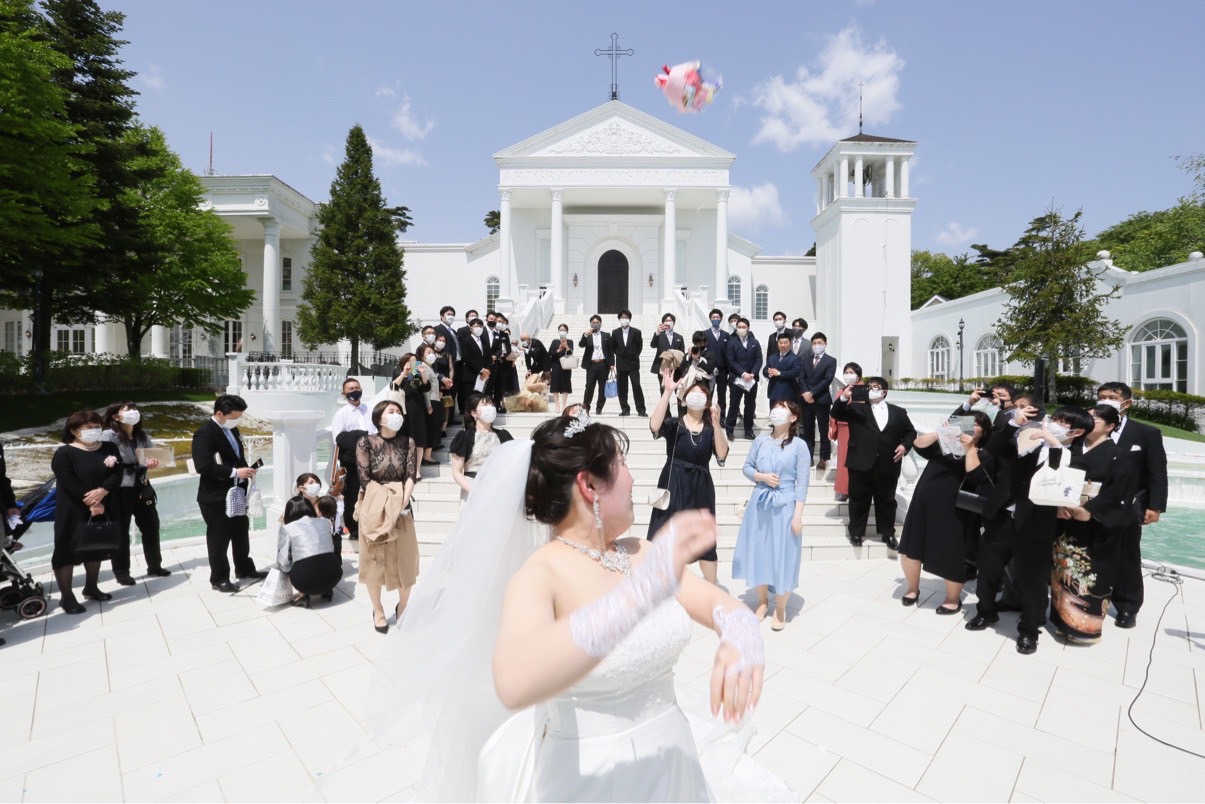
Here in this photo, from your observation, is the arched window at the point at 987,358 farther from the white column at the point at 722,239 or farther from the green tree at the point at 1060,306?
the white column at the point at 722,239

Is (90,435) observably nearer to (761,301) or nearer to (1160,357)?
(1160,357)

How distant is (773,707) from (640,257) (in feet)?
99.3

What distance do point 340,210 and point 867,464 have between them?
1328 inches

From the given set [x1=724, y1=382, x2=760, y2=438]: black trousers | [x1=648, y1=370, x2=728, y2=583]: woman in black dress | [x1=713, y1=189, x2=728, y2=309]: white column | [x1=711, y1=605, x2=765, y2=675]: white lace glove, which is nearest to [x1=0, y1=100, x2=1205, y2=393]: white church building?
[x1=713, y1=189, x2=728, y2=309]: white column

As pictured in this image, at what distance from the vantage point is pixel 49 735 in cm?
398

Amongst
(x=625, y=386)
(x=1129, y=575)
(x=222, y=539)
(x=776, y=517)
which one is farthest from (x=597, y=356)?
(x=1129, y=575)

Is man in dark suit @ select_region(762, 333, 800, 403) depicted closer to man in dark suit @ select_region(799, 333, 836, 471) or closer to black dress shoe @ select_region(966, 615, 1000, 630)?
man in dark suit @ select_region(799, 333, 836, 471)

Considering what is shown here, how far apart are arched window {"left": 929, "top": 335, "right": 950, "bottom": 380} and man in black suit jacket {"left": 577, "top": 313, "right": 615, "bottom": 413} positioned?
2813 cm

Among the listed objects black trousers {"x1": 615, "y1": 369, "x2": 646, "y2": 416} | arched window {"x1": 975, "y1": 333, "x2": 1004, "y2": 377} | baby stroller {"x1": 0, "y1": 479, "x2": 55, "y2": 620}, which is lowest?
baby stroller {"x1": 0, "y1": 479, "x2": 55, "y2": 620}

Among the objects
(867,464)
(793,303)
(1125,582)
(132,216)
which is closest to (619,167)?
(793,303)

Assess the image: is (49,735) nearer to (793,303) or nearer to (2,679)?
(2,679)

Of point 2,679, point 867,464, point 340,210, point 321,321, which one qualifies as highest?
point 340,210

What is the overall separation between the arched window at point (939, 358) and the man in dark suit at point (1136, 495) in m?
31.4

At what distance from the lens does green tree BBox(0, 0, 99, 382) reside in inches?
627
